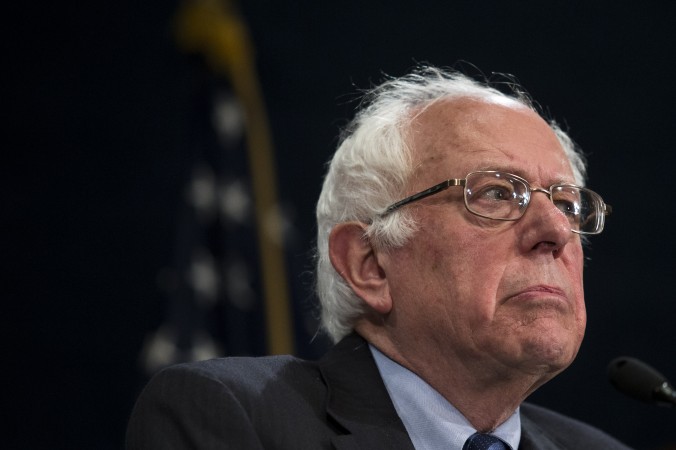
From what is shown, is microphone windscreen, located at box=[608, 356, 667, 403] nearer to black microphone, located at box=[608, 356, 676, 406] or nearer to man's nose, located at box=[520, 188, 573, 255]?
black microphone, located at box=[608, 356, 676, 406]

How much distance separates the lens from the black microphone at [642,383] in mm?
1876

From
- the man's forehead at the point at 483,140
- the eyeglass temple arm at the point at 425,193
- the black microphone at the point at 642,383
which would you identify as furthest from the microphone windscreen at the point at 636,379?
the eyeglass temple arm at the point at 425,193

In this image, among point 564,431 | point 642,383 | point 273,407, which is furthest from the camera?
point 564,431

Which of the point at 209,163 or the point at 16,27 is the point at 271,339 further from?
the point at 16,27

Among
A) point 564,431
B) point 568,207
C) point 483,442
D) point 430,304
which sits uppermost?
point 568,207

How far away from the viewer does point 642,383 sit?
1.90 m

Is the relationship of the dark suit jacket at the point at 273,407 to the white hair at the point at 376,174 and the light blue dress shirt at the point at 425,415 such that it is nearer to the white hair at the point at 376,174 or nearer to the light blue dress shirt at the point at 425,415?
the light blue dress shirt at the point at 425,415

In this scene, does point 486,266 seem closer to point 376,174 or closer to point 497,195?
point 497,195

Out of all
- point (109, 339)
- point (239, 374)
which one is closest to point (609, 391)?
point (109, 339)

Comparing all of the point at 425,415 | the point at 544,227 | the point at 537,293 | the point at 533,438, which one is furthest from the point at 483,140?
the point at 533,438

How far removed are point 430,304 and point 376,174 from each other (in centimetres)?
34

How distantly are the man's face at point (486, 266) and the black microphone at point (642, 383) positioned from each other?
0.19 m

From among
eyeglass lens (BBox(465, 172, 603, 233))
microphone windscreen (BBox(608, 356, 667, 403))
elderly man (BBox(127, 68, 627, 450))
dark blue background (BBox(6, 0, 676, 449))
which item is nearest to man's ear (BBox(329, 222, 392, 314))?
elderly man (BBox(127, 68, 627, 450))

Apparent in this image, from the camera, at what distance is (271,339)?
3711mm
